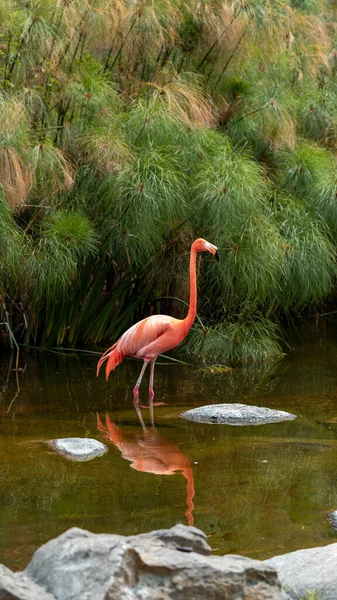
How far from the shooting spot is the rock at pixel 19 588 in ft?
6.72

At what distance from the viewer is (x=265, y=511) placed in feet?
12.6

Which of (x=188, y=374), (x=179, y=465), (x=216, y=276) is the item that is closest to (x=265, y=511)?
(x=179, y=465)

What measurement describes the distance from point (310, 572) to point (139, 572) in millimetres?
861

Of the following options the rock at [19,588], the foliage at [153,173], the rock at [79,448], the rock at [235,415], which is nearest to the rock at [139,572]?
the rock at [19,588]

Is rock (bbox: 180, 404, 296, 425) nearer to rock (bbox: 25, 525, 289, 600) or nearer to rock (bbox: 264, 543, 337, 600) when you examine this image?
rock (bbox: 264, 543, 337, 600)

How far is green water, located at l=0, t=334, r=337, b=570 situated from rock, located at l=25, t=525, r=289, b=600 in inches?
40.4

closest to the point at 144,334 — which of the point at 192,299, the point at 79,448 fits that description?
the point at 192,299

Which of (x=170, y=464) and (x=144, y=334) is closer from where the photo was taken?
(x=170, y=464)

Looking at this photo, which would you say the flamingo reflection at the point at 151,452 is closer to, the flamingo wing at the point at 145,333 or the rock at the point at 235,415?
the rock at the point at 235,415

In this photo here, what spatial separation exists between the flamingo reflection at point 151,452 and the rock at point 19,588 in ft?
5.86

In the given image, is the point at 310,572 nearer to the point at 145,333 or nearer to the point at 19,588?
the point at 19,588

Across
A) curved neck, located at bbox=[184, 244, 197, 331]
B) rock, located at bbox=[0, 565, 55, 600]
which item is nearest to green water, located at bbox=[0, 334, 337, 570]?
curved neck, located at bbox=[184, 244, 197, 331]

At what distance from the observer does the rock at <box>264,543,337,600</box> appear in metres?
2.71

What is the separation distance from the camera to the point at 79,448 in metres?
4.62
